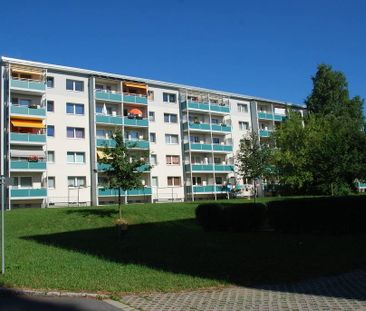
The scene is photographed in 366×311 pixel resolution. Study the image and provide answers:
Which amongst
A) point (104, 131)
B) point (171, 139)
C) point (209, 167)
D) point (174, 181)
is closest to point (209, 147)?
point (209, 167)

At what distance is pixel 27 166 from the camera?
1716 inches

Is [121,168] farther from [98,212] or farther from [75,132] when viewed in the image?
[75,132]

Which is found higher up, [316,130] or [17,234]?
[316,130]

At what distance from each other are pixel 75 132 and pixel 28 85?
690 cm

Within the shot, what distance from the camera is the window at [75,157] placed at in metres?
48.1

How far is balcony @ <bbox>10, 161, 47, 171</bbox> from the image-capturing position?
141 feet

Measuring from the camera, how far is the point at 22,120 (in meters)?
44.5

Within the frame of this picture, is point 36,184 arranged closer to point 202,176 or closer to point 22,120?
point 22,120

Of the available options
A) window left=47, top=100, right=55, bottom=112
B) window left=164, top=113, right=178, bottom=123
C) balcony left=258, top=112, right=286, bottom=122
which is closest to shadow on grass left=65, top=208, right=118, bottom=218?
window left=47, top=100, right=55, bottom=112

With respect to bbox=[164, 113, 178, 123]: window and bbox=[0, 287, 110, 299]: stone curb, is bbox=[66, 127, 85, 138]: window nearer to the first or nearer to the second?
bbox=[164, 113, 178, 123]: window

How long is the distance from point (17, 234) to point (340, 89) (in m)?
52.6

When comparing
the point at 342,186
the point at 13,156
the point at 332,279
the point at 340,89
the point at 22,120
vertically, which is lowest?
the point at 332,279

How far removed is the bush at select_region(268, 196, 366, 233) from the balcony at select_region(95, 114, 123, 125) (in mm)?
32973

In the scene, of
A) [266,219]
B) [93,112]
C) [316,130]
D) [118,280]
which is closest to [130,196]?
[93,112]
